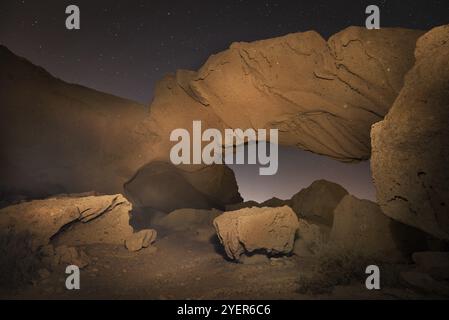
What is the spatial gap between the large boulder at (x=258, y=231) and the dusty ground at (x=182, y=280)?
0.85ft

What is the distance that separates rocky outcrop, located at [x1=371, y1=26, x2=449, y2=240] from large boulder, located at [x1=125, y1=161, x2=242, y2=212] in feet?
30.4

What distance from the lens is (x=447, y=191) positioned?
3.80m

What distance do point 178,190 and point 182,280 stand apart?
8.73m

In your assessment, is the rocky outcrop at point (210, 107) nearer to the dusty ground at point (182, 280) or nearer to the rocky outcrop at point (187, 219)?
the rocky outcrop at point (187, 219)

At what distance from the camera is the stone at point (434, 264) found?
4.11 meters

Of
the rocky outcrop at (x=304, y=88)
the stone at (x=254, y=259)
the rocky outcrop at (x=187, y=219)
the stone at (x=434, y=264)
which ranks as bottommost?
the rocky outcrop at (x=187, y=219)

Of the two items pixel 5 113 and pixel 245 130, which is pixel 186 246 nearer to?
pixel 245 130

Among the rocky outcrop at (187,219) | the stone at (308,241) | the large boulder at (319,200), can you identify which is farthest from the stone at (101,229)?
the large boulder at (319,200)

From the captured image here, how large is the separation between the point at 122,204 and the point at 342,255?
5.02 meters

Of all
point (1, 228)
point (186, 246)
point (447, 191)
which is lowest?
point (186, 246)

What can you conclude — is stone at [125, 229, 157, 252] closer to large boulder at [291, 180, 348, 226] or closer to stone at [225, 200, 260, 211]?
large boulder at [291, 180, 348, 226]

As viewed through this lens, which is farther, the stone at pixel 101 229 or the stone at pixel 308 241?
the stone at pixel 101 229

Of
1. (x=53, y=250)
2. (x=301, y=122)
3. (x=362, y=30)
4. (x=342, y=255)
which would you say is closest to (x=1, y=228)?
(x=53, y=250)

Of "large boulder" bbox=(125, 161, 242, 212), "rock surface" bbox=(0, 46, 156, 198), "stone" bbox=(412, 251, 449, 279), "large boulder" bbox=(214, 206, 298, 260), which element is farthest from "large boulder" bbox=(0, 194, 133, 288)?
"large boulder" bbox=(125, 161, 242, 212)
